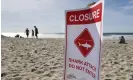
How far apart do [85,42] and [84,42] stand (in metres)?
0.02

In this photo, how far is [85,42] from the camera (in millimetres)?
2873

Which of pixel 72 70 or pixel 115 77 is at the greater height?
pixel 72 70

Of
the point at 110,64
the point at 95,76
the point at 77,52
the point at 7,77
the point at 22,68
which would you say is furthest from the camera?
the point at 110,64

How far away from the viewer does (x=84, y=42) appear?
2885mm

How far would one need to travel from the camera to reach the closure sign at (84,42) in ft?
8.87

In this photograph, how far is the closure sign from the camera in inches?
106

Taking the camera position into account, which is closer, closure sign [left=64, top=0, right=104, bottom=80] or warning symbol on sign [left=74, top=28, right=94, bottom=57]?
closure sign [left=64, top=0, right=104, bottom=80]

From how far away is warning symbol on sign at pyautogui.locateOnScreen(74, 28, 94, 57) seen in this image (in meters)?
2.81

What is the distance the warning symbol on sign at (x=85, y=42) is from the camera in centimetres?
281

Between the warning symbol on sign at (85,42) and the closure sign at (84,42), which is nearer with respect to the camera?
the closure sign at (84,42)

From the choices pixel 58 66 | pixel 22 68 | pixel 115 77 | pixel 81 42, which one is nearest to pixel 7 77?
pixel 22 68

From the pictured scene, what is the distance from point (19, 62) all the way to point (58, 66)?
3.98ft

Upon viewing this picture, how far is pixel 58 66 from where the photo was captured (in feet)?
23.0

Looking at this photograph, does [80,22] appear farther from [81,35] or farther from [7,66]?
[7,66]
